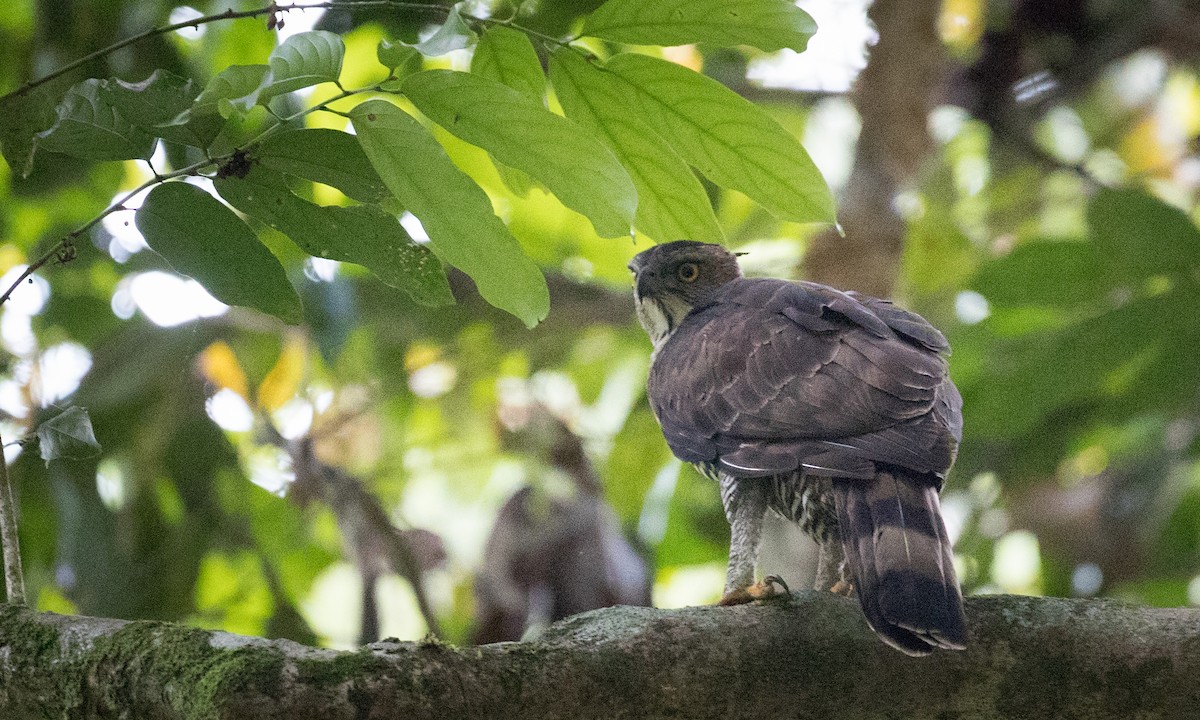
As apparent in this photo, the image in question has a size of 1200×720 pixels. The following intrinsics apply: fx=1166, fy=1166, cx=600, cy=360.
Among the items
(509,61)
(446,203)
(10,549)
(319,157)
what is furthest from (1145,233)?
(10,549)

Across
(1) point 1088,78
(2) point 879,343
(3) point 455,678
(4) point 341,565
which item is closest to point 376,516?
(4) point 341,565

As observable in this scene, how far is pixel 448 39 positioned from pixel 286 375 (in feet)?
13.8

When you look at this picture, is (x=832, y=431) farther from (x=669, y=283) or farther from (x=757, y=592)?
(x=669, y=283)

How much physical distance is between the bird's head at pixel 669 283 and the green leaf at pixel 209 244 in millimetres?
1712

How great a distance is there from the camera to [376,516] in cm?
455

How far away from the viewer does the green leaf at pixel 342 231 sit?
2100 mm

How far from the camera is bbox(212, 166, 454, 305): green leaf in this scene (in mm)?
2100

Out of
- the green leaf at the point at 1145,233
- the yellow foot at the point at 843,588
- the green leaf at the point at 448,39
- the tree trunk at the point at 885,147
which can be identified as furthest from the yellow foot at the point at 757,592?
the tree trunk at the point at 885,147

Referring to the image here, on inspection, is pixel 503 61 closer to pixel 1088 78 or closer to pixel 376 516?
pixel 376 516

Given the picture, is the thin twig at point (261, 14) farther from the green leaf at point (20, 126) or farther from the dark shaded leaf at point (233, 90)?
the dark shaded leaf at point (233, 90)

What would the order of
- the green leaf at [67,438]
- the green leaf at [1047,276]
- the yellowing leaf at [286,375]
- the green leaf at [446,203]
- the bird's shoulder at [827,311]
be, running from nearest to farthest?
the green leaf at [446,203]
the green leaf at [67,438]
the bird's shoulder at [827,311]
the green leaf at [1047,276]
the yellowing leaf at [286,375]

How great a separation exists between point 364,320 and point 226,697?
3614 millimetres

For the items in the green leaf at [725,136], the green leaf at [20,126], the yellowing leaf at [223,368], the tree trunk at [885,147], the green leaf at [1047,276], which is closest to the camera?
the green leaf at [725,136]

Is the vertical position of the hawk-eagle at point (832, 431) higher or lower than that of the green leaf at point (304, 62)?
lower
